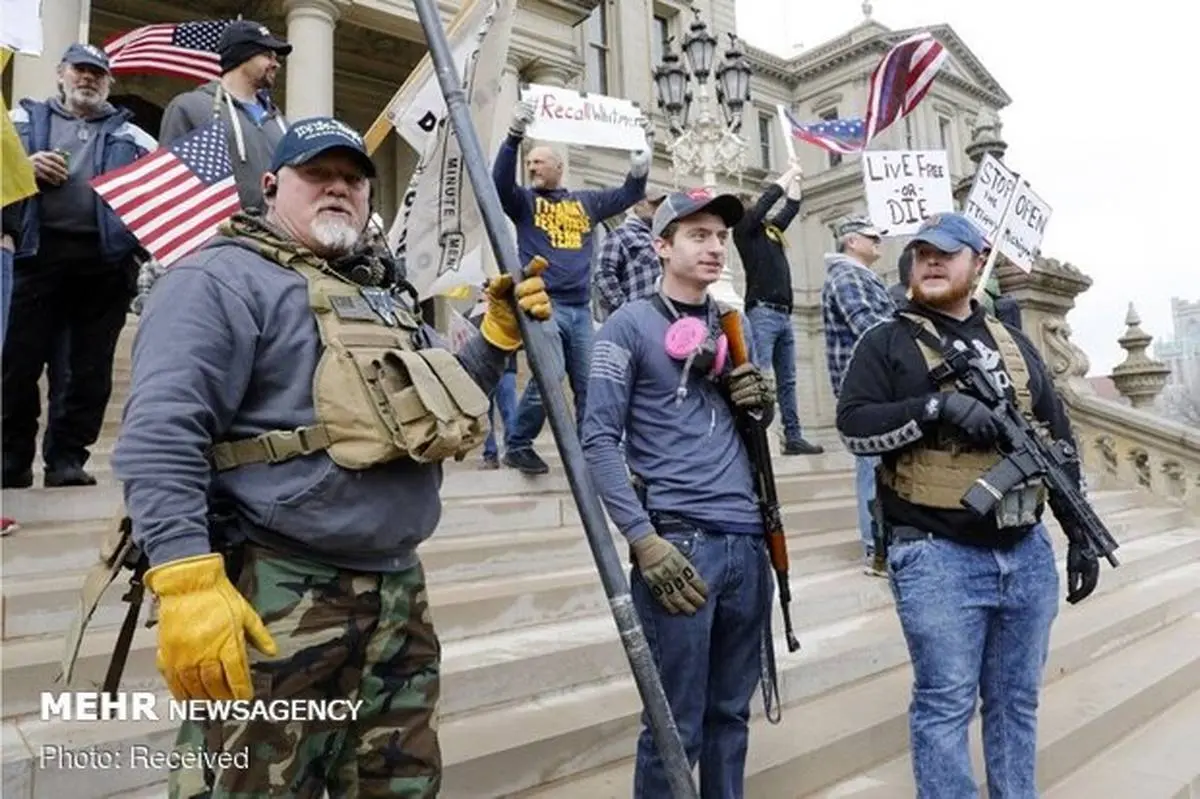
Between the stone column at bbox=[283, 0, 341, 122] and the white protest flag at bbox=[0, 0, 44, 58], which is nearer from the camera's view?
the white protest flag at bbox=[0, 0, 44, 58]

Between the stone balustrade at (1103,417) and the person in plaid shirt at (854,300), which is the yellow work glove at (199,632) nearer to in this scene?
the person in plaid shirt at (854,300)

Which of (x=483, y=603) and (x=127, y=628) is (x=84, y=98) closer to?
(x=483, y=603)

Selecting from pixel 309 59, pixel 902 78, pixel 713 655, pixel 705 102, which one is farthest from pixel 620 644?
pixel 705 102

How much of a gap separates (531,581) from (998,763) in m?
2.23

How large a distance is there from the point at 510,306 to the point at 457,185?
638 millimetres

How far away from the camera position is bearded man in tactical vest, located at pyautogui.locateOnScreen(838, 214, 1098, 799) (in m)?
2.60

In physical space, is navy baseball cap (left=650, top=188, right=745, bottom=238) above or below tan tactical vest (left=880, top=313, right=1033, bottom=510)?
above

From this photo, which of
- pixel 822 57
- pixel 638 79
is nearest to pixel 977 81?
pixel 822 57

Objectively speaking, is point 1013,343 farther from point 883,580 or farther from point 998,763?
point 883,580

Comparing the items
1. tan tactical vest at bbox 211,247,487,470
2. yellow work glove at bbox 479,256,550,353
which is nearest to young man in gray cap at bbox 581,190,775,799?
yellow work glove at bbox 479,256,550,353

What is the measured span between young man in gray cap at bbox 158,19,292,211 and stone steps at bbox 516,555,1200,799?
2.70 metres

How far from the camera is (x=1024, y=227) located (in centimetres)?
537

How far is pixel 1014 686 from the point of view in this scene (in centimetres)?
272

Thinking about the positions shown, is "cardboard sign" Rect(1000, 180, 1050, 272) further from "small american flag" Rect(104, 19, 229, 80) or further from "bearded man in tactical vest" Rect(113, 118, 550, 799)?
"small american flag" Rect(104, 19, 229, 80)
